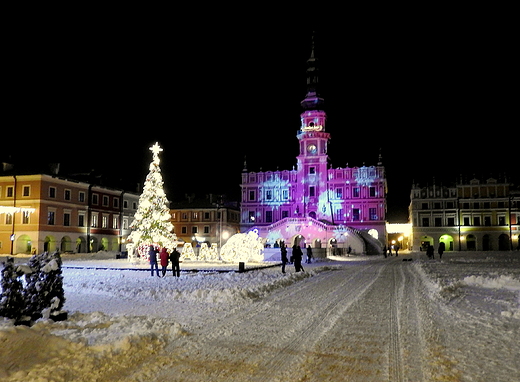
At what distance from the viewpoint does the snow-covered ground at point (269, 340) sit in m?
6.91

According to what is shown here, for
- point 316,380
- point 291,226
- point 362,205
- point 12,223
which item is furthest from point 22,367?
point 362,205

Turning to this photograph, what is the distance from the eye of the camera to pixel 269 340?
29.3ft

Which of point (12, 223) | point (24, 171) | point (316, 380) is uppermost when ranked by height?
point (24, 171)

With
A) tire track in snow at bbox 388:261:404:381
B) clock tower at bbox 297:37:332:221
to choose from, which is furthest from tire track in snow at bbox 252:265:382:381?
clock tower at bbox 297:37:332:221

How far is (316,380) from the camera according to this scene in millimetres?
6582

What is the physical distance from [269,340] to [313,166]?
233 feet

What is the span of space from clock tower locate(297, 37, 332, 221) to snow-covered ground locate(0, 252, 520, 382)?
63.0 meters

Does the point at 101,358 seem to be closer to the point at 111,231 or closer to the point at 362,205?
the point at 111,231

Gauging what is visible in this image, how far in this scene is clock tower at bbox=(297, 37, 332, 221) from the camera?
78250 mm

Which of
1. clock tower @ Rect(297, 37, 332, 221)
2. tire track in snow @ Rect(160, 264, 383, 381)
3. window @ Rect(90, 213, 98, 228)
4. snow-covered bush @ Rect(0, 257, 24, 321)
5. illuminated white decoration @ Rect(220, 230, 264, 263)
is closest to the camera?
tire track in snow @ Rect(160, 264, 383, 381)

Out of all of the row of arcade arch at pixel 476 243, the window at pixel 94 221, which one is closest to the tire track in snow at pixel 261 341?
the window at pixel 94 221

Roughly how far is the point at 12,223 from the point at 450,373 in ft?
176

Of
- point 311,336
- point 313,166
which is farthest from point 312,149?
point 311,336

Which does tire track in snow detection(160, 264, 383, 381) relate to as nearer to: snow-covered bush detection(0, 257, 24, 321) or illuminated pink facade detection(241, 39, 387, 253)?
snow-covered bush detection(0, 257, 24, 321)
